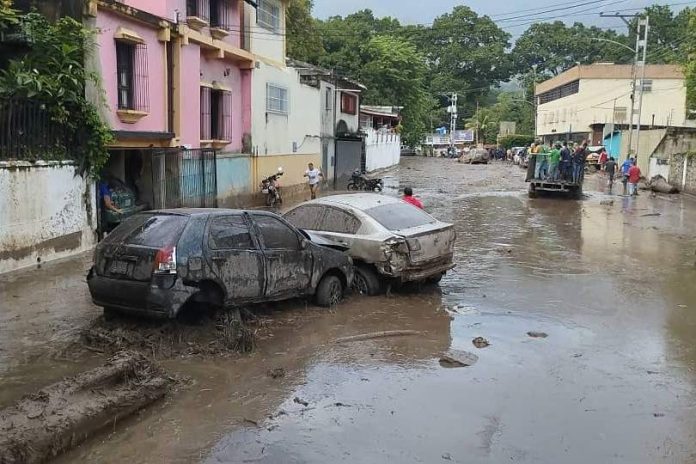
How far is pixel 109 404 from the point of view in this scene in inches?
220

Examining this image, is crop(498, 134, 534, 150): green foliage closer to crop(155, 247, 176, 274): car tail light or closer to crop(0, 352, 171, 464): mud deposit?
crop(155, 247, 176, 274): car tail light

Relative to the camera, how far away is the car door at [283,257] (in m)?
8.72

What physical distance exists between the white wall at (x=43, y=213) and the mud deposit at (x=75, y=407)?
253 inches

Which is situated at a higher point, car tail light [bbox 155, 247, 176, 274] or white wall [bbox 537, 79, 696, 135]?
white wall [bbox 537, 79, 696, 135]

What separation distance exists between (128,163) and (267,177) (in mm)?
8537

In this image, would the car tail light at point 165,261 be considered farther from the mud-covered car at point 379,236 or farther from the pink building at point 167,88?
the pink building at point 167,88

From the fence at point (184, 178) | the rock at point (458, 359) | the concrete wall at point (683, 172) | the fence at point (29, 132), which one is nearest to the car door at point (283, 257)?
the rock at point (458, 359)

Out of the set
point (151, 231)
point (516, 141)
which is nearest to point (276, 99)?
point (151, 231)

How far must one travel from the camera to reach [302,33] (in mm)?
48625

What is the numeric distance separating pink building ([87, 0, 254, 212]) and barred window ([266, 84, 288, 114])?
269 cm

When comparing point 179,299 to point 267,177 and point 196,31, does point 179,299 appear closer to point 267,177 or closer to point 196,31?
point 196,31

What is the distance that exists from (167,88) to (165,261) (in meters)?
11.5

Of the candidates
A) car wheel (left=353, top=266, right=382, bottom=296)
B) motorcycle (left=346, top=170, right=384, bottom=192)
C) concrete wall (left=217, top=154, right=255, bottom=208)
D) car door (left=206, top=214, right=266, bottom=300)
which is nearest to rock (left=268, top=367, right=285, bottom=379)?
car door (left=206, top=214, right=266, bottom=300)

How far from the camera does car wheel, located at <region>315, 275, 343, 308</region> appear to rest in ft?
31.4
